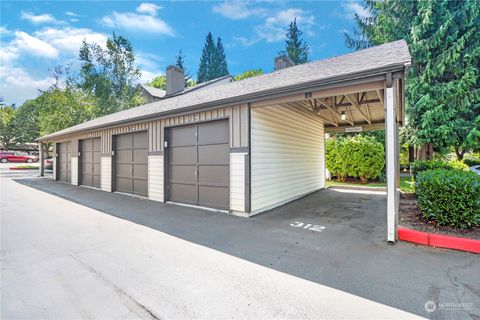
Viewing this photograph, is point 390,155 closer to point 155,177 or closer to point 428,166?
point 428,166

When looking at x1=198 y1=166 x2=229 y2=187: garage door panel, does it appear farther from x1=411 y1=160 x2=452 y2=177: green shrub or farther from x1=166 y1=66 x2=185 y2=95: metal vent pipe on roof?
x1=166 y1=66 x2=185 y2=95: metal vent pipe on roof

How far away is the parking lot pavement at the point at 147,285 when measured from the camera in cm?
212

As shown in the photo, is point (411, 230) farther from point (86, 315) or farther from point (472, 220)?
point (86, 315)

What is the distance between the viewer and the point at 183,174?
701 cm

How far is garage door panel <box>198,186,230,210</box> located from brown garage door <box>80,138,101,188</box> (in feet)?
21.6

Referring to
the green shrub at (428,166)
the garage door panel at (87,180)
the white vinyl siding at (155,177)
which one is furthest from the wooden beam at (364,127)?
the garage door panel at (87,180)

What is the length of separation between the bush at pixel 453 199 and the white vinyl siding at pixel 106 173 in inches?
397

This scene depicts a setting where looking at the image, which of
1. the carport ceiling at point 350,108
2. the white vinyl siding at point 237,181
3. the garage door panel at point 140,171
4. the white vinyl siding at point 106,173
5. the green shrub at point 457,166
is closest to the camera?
the white vinyl siding at point 237,181

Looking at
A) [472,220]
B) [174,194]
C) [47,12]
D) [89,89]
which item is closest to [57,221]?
[174,194]

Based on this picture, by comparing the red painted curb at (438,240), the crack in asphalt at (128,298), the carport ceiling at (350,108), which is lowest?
the crack in asphalt at (128,298)

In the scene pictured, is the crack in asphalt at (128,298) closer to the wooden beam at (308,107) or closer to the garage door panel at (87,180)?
the wooden beam at (308,107)

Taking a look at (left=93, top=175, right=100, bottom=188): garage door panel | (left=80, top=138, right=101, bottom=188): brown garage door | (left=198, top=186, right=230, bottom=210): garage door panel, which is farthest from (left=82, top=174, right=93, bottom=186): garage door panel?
(left=198, top=186, right=230, bottom=210): garage door panel

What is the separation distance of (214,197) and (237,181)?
38.6 inches

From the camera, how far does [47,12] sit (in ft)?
37.0
